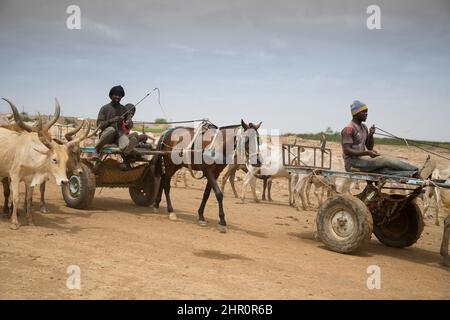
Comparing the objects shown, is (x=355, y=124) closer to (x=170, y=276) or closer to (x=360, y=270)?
(x=360, y=270)

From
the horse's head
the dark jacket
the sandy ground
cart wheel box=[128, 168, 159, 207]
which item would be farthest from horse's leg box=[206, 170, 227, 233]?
the dark jacket

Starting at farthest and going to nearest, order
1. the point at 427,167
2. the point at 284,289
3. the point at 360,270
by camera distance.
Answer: the point at 427,167
the point at 360,270
the point at 284,289

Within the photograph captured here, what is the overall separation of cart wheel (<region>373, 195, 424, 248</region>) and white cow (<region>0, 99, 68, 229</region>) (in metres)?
7.04

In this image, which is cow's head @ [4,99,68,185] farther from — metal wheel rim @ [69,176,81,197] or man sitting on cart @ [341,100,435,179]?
man sitting on cart @ [341,100,435,179]

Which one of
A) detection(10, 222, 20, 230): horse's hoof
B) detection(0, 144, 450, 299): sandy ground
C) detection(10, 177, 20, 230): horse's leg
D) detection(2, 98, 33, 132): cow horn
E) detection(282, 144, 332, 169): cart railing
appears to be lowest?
detection(0, 144, 450, 299): sandy ground

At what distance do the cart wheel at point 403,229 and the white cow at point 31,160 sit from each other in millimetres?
7041

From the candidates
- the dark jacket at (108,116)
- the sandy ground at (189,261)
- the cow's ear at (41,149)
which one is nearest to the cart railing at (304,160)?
the sandy ground at (189,261)

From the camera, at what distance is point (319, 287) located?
5.74m

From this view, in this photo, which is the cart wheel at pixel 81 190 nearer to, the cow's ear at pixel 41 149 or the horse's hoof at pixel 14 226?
the cow's ear at pixel 41 149

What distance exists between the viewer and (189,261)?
6668 mm

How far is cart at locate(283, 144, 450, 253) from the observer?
7656mm
